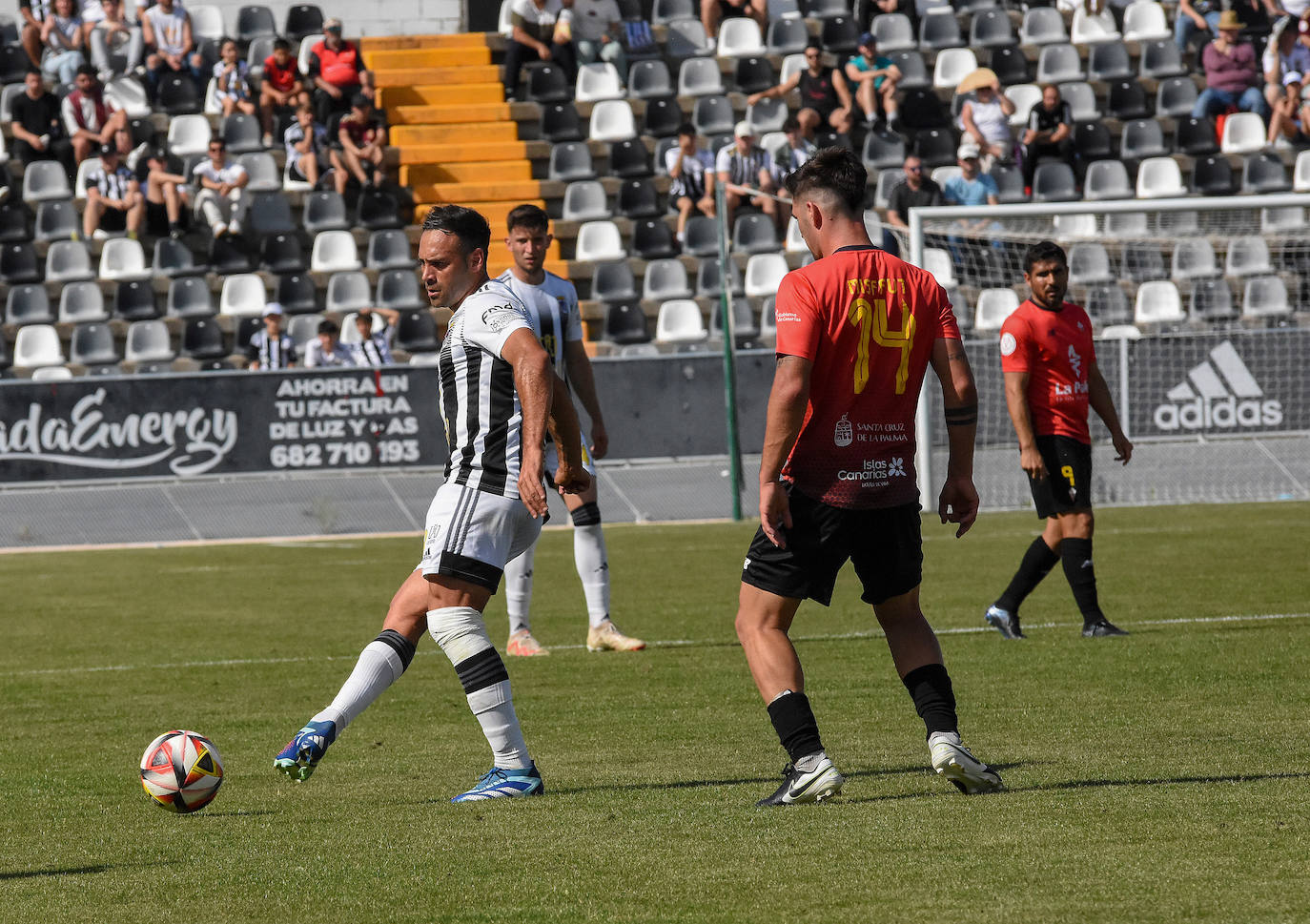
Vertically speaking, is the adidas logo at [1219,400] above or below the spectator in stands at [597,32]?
below

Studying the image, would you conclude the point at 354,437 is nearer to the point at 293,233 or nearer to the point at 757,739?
the point at 293,233

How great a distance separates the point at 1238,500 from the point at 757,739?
13.3 metres

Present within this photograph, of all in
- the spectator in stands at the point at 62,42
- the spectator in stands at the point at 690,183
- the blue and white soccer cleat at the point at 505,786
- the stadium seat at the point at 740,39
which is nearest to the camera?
the blue and white soccer cleat at the point at 505,786

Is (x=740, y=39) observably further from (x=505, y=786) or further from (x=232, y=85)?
(x=505, y=786)

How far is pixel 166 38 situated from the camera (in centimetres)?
2641

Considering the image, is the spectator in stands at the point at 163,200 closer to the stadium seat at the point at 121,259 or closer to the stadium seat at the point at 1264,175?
the stadium seat at the point at 121,259

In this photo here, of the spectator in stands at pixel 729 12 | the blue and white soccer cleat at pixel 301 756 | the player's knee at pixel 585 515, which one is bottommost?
the player's knee at pixel 585 515

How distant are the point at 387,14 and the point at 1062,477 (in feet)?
69.2

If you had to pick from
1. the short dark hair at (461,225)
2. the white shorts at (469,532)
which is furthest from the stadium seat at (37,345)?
the white shorts at (469,532)

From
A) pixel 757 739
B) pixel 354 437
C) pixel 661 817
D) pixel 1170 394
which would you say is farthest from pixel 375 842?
pixel 1170 394

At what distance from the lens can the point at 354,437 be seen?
18.8 meters

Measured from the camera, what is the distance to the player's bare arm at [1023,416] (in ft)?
31.4

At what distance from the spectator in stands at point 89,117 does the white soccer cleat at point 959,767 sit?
69.9 feet

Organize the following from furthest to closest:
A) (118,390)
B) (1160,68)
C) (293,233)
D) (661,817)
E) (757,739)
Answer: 1. (1160,68)
2. (293,233)
3. (118,390)
4. (757,739)
5. (661,817)
